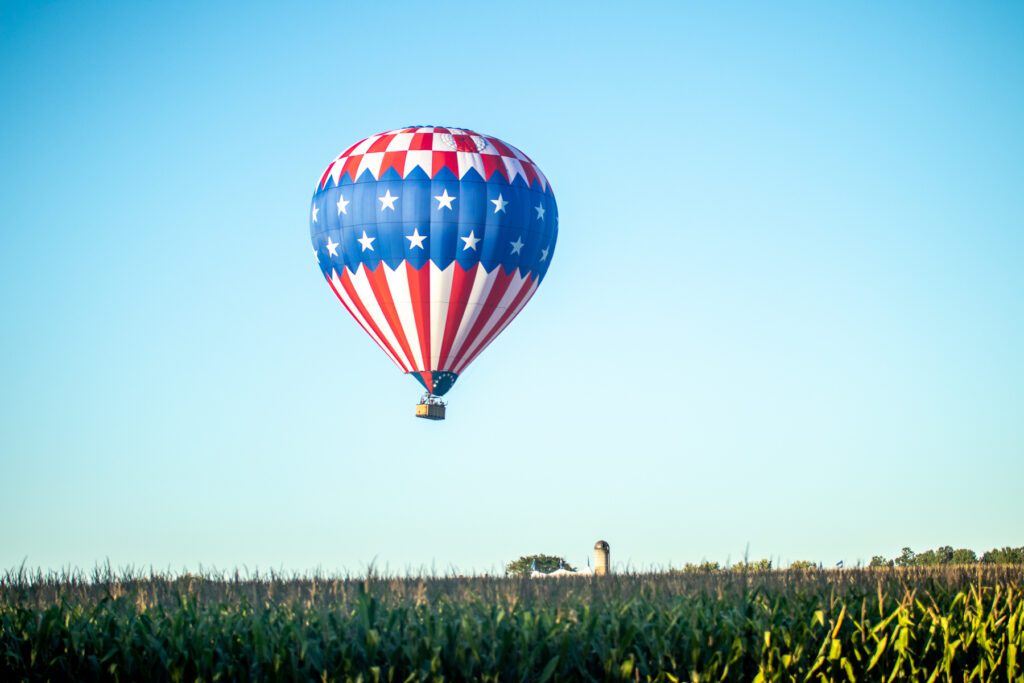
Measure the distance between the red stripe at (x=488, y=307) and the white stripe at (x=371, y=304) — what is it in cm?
187

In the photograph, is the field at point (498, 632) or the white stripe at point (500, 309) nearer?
the field at point (498, 632)

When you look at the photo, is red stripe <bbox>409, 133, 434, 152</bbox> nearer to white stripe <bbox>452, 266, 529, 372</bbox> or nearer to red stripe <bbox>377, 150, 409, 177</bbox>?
red stripe <bbox>377, 150, 409, 177</bbox>

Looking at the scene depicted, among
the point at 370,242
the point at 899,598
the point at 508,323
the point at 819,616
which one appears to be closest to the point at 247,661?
the point at 819,616

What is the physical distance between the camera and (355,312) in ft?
142

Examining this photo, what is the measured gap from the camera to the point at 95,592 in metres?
23.9

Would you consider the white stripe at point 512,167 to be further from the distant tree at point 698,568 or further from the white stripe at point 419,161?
the distant tree at point 698,568

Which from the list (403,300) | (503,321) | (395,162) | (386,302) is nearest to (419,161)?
(395,162)

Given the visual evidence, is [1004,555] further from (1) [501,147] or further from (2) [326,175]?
(2) [326,175]

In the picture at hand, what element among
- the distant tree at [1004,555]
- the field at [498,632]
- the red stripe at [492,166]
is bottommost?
the field at [498,632]

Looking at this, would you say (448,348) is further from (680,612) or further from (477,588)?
(680,612)

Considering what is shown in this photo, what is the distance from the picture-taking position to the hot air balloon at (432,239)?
40.7 metres

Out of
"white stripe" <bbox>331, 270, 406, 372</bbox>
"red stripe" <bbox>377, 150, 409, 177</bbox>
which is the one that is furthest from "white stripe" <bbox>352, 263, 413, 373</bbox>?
"red stripe" <bbox>377, 150, 409, 177</bbox>

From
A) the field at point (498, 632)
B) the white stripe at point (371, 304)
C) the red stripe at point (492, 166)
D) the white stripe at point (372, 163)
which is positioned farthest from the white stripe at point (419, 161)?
the field at point (498, 632)

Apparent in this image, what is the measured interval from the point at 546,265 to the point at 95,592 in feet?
76.2
